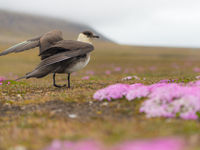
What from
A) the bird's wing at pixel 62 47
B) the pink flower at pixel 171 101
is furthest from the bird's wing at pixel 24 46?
the pink flower at pixel 171 101

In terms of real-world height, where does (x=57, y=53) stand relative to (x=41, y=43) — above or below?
below

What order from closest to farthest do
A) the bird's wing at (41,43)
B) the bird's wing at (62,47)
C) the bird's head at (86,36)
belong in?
the bird's wing at (62,47)
the bird's wing at (41,43)
the bird's head at (86,36)

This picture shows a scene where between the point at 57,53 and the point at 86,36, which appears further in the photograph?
the point at 86,36

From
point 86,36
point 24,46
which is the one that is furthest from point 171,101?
point 24,46

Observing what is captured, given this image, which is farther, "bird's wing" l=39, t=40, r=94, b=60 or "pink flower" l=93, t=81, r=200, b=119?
"bird's wing" l=39, t=40, r=94, b=60

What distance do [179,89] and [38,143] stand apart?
4315mm

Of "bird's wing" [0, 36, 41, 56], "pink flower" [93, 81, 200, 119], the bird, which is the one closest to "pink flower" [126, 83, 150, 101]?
"pink flower" [93, 81, 200, 119]

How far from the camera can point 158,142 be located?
180 inches

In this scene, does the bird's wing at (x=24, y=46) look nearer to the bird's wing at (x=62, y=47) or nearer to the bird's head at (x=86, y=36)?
the bird's wing at (x=62, y=47)

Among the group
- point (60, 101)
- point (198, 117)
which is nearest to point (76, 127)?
point (198, 117)

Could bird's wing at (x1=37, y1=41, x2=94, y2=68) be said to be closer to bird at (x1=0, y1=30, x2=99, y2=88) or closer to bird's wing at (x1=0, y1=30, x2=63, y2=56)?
bird at (x1=0, y1=30, x2=99, y2=88)

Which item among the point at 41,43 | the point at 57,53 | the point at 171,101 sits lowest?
the point at 171,101

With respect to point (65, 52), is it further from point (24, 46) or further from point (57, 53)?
point (24, 46)

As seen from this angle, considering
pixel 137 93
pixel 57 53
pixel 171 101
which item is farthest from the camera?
pixel 57 53
